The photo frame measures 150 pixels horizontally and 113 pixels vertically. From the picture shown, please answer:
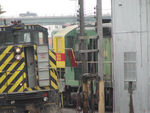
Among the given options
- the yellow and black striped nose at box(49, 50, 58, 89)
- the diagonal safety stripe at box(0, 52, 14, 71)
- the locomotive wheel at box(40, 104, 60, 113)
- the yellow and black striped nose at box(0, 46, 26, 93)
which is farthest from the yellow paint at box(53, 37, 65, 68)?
the diagonal safety stripe at box(0, 52, 14, 71)

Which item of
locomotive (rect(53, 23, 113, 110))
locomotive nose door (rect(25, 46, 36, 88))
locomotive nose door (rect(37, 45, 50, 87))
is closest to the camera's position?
locomotive nose door (rect(37, 45, 50, 87))

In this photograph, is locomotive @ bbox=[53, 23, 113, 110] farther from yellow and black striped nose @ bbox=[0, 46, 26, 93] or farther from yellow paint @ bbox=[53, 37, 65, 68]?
yellow and black striped nose @ bbox=[0, 46, 26, 93]

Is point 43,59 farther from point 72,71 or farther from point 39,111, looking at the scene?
point 72,71

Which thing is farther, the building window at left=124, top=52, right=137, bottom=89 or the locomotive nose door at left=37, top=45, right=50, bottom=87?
the building window at left=124, top=52, right=137, bottom=89

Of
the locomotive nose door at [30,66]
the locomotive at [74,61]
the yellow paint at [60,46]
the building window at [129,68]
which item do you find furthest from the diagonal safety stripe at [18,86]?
the yellow paint at [60,46]

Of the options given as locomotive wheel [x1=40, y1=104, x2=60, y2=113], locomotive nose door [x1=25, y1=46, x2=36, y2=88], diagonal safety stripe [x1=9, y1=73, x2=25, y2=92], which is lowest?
locomotive wheel [x1=40, y1=104, x2=60, y2=113]

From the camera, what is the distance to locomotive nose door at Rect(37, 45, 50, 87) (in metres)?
9.16

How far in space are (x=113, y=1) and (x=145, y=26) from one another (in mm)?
1420

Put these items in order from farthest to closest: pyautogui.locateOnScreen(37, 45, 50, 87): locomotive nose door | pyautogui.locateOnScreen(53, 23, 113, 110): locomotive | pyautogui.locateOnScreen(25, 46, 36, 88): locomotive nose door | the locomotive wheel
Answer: pyautogui.locateOnScreen(53, 23, 113, 110): locomotive → the locomotive wheel → pyautogui.locateOnScreen(25, 46, 36, 88): locomotive nose door → pyautogui.locateOnScreen(37, 45, 50, 87): locomotive nose door

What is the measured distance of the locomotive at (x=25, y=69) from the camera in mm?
9047

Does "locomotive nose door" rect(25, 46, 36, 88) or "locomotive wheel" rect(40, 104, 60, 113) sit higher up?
"locomotive nose door" rect(25, 46, 36, 88)

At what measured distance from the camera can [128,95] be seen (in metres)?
9.97

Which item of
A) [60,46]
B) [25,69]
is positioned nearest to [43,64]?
[25,69]

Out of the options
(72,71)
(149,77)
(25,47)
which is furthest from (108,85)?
(25,47)
